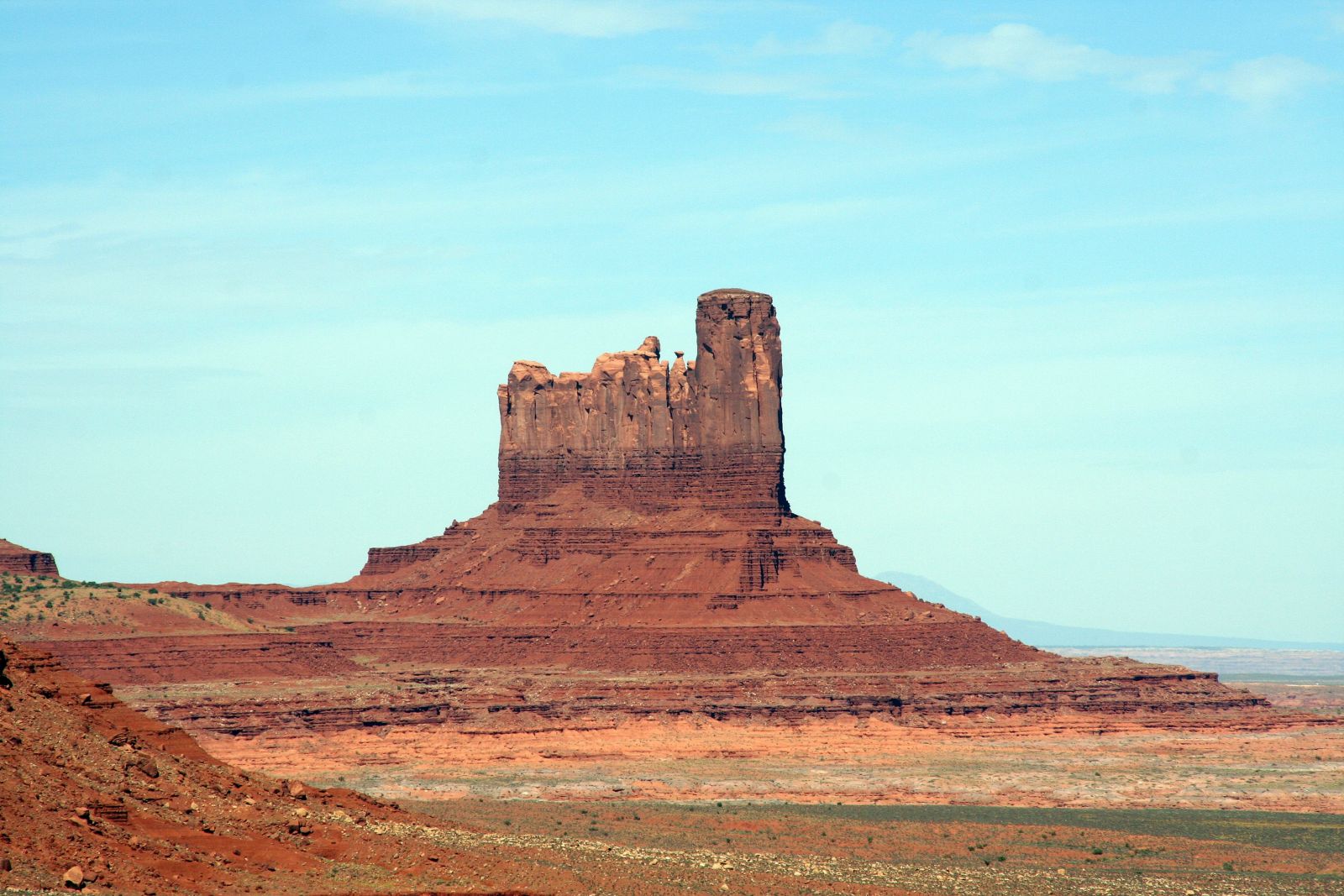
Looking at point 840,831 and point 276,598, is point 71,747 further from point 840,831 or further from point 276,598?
point 276,598

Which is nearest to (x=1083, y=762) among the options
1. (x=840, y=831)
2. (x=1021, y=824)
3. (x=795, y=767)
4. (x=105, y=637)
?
(x=795, y=767)

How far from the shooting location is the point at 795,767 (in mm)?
108562

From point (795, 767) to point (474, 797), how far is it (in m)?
19.3

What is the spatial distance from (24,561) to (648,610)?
1573 inches

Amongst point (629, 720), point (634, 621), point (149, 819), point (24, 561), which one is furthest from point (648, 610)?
point (149, 819)

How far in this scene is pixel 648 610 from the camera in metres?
135

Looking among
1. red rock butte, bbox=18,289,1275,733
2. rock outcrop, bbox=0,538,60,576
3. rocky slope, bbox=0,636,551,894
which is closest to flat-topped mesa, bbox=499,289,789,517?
red rock butte, bbox=18,289,1275,733

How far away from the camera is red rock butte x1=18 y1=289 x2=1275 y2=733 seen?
122 m

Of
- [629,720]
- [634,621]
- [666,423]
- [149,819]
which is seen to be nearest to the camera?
[149,819]

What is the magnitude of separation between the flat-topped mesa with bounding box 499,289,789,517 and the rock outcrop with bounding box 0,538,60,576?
3616 cm

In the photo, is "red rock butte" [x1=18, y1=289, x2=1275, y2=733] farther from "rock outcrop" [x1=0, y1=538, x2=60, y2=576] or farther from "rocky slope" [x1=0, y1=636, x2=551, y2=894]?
"rocky slope" [x1=0, y1=636, x2=551, y2=894]

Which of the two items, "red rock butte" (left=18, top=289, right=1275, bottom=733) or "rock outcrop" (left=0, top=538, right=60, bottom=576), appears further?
"rock outcrop" (left=0, top=538, right=60, bottom=576)

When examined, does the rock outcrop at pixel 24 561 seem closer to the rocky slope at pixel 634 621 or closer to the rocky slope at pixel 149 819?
the rocky slope at pixel 634 621

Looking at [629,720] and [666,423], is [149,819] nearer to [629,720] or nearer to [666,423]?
[629,720]
